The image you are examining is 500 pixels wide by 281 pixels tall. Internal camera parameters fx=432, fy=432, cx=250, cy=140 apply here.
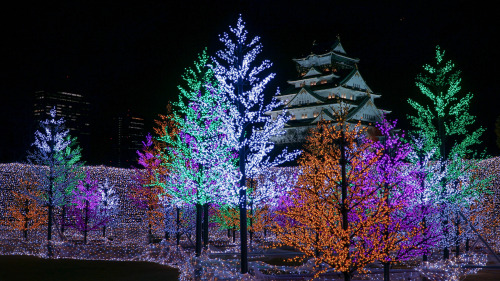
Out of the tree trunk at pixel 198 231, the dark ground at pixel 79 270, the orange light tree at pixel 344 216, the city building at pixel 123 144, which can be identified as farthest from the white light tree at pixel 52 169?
the city building at pixel 123 144

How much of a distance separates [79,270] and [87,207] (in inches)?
562

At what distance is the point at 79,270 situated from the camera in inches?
614

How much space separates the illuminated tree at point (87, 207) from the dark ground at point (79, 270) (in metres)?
10.9

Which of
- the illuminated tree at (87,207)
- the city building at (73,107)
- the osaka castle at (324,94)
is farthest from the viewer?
the city building at (73,107)

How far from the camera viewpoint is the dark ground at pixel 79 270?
555 inches

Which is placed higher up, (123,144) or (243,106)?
(123,144)

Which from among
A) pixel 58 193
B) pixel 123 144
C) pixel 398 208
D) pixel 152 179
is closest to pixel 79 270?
pixel 58 193

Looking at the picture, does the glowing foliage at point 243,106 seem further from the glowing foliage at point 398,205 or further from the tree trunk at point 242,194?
the glowing foliage at point 398,205

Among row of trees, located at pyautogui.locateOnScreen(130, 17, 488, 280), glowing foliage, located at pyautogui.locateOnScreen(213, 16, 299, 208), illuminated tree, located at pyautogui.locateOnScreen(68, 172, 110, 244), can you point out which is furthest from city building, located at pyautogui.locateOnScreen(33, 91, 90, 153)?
glowing foliage, located at pyautogui.locateOnScreen(213, 16, 299, 208)

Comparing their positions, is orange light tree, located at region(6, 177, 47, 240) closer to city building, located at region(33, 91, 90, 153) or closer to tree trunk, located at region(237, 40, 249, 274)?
tree trunk, located at region(237, 40, 249, 274)

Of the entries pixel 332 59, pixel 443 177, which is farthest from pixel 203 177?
pixel 332 59

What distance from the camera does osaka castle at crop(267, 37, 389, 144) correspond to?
56188 millimetres

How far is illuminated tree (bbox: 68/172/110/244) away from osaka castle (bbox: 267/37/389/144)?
3012 cm

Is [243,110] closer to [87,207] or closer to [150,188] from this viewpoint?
[150,188]
